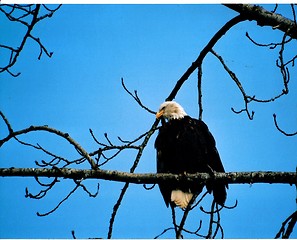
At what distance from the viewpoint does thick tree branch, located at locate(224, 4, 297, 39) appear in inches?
86.0

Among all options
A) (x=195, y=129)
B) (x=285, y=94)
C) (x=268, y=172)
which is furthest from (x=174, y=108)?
(x=268, y=172)

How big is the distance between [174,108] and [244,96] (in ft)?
3.42

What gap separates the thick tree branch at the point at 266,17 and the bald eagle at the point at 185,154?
105 cm

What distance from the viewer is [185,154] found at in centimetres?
291

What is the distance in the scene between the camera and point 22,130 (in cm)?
199

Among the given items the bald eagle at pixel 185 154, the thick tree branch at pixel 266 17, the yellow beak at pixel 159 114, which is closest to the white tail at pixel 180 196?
the bald eagle at pixel 185 154

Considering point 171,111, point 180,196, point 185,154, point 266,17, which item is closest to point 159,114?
point 171,111

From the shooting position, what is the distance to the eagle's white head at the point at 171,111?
352cm

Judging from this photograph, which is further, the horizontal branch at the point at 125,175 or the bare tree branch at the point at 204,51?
the bare tree branch at the point at 204,51

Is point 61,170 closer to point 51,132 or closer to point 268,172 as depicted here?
point 51,132

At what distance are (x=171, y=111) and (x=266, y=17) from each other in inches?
59.8

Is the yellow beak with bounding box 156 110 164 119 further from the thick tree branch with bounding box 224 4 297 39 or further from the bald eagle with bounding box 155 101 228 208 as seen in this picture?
the thick tree branch with bounding box 224 4 297 39

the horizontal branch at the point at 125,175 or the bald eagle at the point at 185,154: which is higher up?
the bald eagle at the point at 185,154

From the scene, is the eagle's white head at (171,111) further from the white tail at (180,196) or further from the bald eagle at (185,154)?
the white tail at (180,196)
